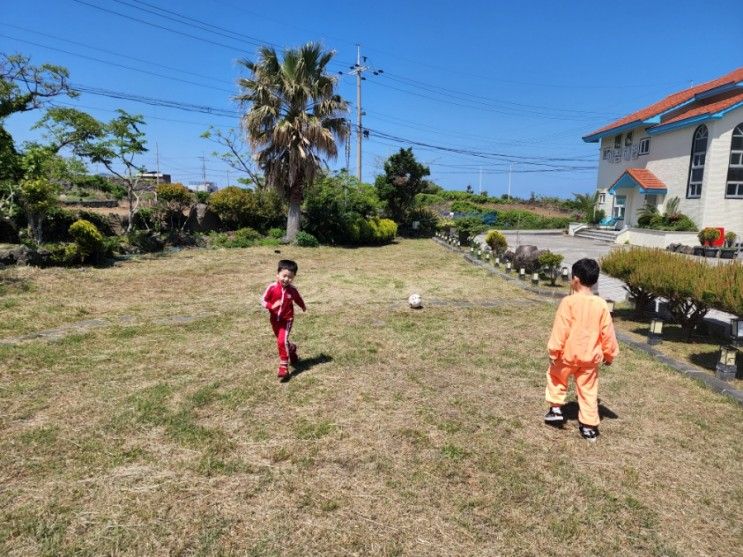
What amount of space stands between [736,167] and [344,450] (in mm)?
21491

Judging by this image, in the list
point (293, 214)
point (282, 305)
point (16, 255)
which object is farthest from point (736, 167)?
point (16, 255)

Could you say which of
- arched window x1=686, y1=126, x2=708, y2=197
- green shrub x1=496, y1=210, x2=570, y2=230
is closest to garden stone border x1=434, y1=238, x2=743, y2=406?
arched window x1=686, y1=126, x2=708, y2=197

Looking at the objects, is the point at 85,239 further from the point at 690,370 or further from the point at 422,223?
the point at 422,223

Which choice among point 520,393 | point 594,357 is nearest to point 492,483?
point 594,357

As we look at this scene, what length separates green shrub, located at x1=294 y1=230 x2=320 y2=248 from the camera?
17.0m

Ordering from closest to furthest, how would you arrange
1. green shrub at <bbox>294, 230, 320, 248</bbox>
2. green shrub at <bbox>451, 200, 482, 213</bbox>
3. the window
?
green shrub at <bbox>294, 230, 320, 248</bbox>
the window
green shrub at <bbox>451, 200, 482, 213</bbox>

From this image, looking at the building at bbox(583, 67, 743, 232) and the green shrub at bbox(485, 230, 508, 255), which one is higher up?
the building at bbox(583, 67, 743, 232)

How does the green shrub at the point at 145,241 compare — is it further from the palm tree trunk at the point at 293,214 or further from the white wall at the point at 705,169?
the white wall at the point at 705,169

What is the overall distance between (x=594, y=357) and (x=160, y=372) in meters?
4.22

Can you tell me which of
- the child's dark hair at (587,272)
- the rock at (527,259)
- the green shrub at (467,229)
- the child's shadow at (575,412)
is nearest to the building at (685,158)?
the green shrub at (467,229)

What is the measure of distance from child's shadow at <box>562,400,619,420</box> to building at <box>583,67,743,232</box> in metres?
18.4

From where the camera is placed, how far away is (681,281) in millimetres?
5668

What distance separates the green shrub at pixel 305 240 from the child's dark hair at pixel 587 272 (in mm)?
14074

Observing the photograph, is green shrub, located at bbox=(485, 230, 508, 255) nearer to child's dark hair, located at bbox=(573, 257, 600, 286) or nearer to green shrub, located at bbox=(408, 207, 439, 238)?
green shrub, located at bbox=(408, 207, 439, 238)
